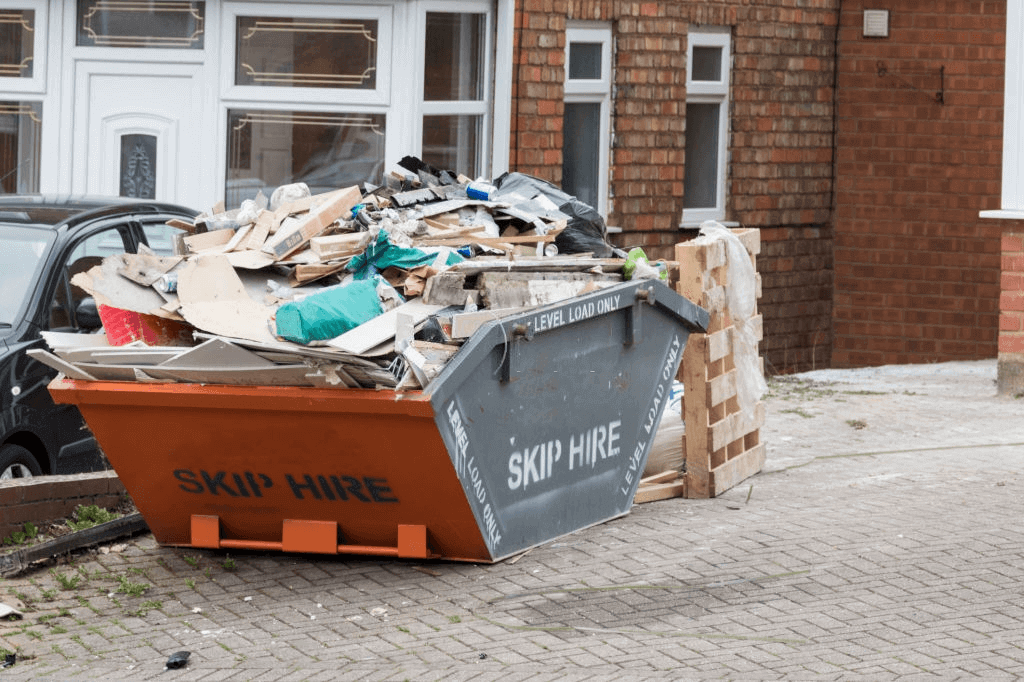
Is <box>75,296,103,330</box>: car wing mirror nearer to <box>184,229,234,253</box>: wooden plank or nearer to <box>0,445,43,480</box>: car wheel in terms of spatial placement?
<box>184,229,234,253</box>: wooden plank

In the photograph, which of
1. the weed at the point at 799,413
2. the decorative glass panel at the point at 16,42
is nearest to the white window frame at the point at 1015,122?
the weed at the point at 799,413

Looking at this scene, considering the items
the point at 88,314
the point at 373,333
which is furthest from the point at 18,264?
the point at 373,333

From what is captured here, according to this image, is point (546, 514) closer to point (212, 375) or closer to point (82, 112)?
point (212, 375)

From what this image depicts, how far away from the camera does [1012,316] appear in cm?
1125

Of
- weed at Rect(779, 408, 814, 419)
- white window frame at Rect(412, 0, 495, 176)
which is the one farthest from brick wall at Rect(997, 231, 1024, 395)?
white window frame at Rect(412, 0, 495, 176)

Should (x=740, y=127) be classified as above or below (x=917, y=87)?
below

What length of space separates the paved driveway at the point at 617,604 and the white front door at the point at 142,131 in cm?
462

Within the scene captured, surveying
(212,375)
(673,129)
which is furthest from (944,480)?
(673,129)

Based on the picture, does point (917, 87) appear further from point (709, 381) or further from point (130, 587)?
point (130, 587)

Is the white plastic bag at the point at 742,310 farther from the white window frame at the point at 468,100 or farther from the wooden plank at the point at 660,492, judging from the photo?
the white window frame at the point at 468,100

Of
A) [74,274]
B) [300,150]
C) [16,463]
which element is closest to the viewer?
[16,463]

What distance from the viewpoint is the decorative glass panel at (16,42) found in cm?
1112

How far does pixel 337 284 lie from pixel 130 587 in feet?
4.88

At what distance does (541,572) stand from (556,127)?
20.1 ft
